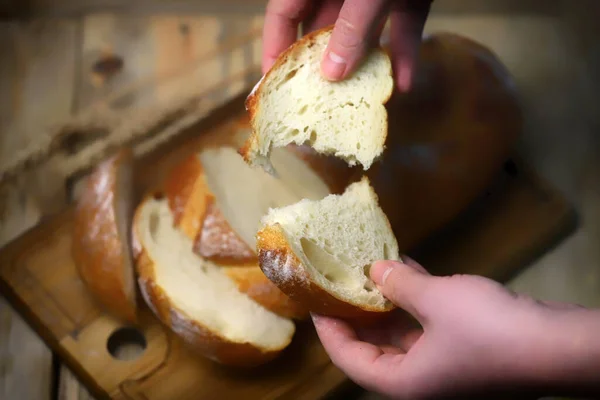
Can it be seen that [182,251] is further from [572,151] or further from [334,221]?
[572,151]

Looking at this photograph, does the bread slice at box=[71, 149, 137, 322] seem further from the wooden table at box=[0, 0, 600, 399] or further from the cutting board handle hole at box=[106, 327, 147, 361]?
the wooden table at box=[0, 0, 600, 399]

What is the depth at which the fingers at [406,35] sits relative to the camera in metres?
1.47

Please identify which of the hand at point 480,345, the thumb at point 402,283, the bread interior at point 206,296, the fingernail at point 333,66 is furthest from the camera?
the bread interior at point 206,296

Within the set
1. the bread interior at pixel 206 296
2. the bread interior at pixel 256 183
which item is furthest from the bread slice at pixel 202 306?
the bread interior at pixel 256 183

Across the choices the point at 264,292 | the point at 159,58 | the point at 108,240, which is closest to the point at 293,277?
the point at 264,292

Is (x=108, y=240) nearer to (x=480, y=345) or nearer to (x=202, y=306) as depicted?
(x=202, y=306)

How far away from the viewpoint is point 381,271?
1179mm

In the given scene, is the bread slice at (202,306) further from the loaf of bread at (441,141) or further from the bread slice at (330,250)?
the loaf of bread at (441,141)

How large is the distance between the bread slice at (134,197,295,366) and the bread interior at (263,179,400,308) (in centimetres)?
25

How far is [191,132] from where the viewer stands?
1751mm

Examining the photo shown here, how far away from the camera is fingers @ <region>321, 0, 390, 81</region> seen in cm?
120

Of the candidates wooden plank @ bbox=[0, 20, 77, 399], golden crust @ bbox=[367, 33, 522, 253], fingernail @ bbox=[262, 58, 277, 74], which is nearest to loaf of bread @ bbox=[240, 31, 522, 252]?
golden crust @ bbox=[367, 33, 522, 253]

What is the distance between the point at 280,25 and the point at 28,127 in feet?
2.84

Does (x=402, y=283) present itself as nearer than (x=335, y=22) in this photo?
Yes
